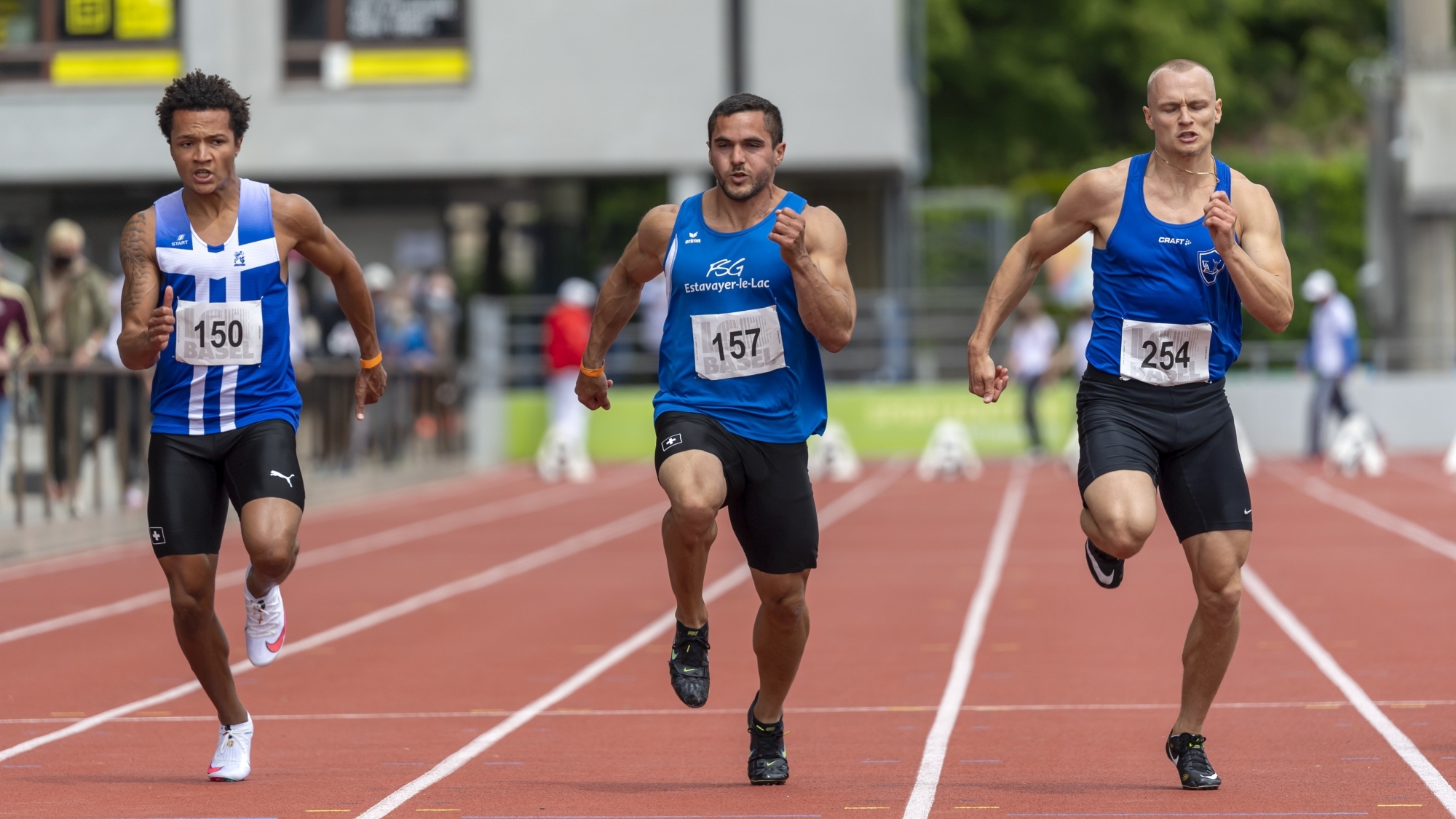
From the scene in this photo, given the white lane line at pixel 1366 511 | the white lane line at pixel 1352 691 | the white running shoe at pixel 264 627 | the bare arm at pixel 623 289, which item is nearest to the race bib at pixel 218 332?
the white running shoe at pixel 264 627

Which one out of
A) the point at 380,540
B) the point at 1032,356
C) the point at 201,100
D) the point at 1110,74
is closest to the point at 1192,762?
the point at 201,100

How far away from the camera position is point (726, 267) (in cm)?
648

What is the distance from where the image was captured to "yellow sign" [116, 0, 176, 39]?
29391mm

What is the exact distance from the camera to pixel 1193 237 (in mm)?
6367

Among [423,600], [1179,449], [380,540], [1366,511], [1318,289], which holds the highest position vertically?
[1318,289]

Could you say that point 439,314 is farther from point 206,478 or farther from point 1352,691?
point 206,478

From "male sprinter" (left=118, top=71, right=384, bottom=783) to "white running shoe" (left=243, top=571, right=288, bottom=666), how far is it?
11cm

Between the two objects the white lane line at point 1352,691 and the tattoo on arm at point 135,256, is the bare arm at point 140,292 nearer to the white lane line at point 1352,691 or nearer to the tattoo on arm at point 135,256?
the tattoo on arm at point 135,256

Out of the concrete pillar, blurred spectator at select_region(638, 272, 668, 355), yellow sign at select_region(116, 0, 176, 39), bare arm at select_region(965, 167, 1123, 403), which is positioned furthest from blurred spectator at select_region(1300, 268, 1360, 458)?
bare arm at select_region(965, 167, 1123, 403)

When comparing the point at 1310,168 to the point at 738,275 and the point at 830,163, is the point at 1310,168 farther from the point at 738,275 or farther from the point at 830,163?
the point at 738,275

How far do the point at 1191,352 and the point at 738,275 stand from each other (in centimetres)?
136

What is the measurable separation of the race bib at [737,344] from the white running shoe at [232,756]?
71.9 inches

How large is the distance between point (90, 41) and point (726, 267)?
25112mm

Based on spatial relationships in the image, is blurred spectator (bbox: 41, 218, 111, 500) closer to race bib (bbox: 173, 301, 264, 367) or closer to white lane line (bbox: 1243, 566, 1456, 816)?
white lane line (bbox: 1243, 566, 1456, 816)
